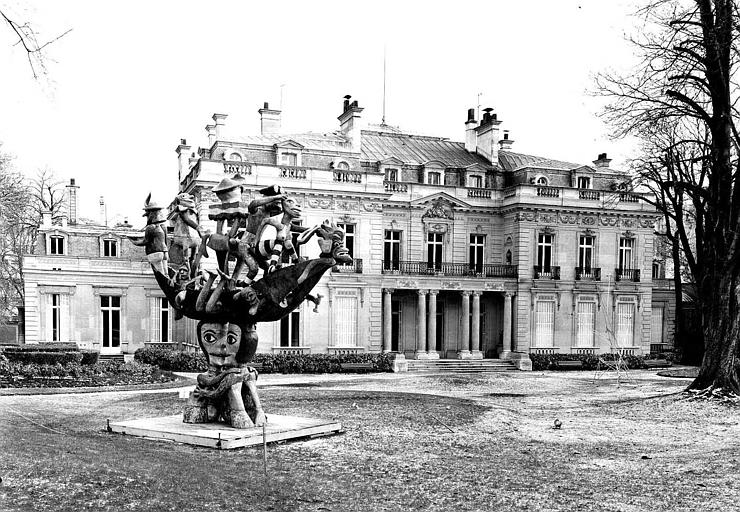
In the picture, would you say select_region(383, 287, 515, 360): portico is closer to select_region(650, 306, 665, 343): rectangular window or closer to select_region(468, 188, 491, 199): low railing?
select_region(468, 188, 491, 199): low railing

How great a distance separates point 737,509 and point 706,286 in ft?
68.2

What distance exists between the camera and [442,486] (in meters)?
9.48

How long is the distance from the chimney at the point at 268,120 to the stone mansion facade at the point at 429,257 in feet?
0.23

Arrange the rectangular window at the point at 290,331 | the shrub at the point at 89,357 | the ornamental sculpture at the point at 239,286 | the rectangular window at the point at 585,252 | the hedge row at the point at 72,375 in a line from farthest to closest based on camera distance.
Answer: the rectangular window at the point at 585,252
the rectangular window at the point at 290,331
the shrub at the point at 89,357
the hedge row at the point at 72,375
the ornamental sculpture at the point at 239,286

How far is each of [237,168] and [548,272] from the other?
15819 mm

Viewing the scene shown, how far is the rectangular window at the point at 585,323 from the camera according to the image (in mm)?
37031

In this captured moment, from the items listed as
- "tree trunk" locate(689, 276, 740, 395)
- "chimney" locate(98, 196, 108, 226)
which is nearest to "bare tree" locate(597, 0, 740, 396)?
"tree trunk" locate(689, 276, 740, 395)

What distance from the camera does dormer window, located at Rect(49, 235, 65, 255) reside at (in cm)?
3466

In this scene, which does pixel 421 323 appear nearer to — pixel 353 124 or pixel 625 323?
pixel 353 124

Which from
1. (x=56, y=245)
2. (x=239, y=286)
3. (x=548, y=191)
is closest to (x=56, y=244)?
(x=56, y=245)

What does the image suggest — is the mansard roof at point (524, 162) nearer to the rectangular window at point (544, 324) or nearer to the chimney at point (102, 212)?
the rectangular window at point (544, 324)

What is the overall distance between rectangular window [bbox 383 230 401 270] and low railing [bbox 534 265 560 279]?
22.2ft

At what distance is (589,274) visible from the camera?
3734cm

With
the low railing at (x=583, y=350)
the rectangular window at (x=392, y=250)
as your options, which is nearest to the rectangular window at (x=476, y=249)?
the rectangular window at (x=392, y=250)
